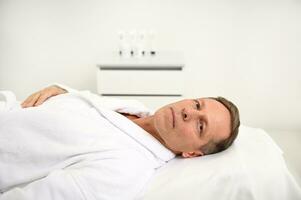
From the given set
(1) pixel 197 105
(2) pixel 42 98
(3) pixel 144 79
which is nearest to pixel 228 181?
(1) pixel 197 105

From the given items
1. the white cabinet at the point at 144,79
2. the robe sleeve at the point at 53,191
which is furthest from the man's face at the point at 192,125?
the white cabinet at the point at 144,79

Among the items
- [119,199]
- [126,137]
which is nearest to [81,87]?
[126,137]

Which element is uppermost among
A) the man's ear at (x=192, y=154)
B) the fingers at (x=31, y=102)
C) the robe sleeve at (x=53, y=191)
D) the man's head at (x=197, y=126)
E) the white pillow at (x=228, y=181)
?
the fingers at (x=31, y=102)

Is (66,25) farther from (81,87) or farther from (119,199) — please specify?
(119,199)

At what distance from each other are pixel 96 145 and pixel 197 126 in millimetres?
375

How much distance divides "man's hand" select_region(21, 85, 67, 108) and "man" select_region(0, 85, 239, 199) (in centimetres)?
16

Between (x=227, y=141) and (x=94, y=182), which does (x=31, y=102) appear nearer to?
(x=94, y=182)

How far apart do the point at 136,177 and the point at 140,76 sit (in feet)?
4.23

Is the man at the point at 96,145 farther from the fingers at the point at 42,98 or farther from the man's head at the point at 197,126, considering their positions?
the fingers at the point at 42,98

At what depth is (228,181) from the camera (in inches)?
47.9

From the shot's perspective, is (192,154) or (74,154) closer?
(74,154)

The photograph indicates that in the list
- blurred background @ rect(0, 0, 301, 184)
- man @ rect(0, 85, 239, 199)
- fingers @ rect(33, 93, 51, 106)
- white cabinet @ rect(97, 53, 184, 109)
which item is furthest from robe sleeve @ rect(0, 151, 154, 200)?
blurred background @ rect(0, 0, 301, 184)

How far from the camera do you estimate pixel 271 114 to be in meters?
2.91

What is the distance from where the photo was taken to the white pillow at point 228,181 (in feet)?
3.93
